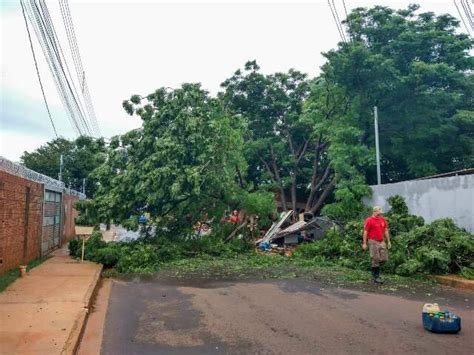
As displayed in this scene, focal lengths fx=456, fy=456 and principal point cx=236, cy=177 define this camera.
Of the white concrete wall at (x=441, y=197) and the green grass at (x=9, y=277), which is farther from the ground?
the white concrete wall at (x=441, y=197)

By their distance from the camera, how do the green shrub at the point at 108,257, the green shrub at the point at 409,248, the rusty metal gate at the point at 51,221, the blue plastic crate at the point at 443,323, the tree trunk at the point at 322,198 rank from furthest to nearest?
the tree trunk at the point at 322,198
the rusty metal gate at the point at 51,221
the green shrub at the point at 108,257
the green shrub at the point at 409,248
the blue plastic crate at the point at 443,323

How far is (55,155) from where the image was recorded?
46406 millimetres

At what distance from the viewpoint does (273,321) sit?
7074 mm

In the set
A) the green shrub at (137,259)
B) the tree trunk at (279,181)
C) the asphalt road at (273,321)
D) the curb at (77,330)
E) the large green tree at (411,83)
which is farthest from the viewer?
the tree trunk at (279,181)

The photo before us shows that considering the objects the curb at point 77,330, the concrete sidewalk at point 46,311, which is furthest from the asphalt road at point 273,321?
the concrete sidewalk at point 46,311

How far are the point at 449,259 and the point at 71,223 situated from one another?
1931cm

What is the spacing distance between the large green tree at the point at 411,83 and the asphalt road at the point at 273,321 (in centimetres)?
1268

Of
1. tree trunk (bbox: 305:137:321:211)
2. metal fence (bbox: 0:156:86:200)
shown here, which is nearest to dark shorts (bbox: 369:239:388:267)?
metal fence (bbox: 0:156:86:200)

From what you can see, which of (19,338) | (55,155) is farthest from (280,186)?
(55,155)

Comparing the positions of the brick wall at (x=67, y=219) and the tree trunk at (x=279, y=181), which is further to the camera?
the tree trunk at (x=279, y=181)

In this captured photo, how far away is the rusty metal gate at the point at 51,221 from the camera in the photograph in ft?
52.5

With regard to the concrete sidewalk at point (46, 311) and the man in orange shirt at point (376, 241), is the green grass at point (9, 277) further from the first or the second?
the man in orange shirt at point (376, 241)

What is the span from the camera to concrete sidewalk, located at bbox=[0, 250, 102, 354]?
5.52 meters

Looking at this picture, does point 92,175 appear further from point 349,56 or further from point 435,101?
point 435,101
